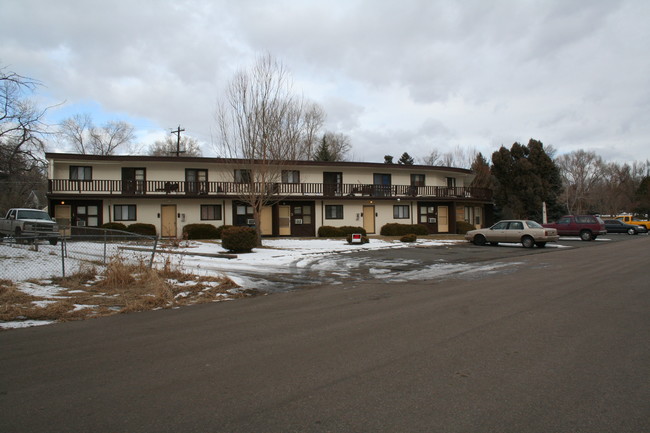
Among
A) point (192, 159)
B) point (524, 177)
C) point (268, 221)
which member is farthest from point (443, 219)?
point (192, 159)

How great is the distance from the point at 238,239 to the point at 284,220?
1397 cm

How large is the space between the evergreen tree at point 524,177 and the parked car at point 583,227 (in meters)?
7.52

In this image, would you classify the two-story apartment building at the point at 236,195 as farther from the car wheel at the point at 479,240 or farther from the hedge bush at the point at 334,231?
the car wheel at the point at 479,240

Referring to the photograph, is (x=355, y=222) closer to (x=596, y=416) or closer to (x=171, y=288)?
(x=171, y=288)

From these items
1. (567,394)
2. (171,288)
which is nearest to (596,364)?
(567,394)

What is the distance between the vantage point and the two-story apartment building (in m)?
30.3

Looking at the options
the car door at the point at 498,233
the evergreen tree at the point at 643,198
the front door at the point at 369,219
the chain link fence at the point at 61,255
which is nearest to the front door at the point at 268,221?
the front door at the point at 369,219

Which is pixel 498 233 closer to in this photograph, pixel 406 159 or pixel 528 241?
pixel 528 241

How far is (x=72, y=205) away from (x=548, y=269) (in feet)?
97.6

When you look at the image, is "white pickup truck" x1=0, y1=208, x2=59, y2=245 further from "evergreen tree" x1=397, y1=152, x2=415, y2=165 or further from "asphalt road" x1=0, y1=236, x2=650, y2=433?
"evergreen tree" x1=397, y1=152, x2=415, y2=165

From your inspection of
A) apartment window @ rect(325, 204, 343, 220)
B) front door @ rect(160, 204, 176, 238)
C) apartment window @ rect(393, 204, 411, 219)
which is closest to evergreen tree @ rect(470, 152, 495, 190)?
apartment window @ rect(393, 204, 411, 219)

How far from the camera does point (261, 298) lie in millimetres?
9812

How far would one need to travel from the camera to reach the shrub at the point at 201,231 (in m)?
29.4

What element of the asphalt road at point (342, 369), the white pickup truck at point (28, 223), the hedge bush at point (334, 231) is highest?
the white pickup truck at point (28, 223)
